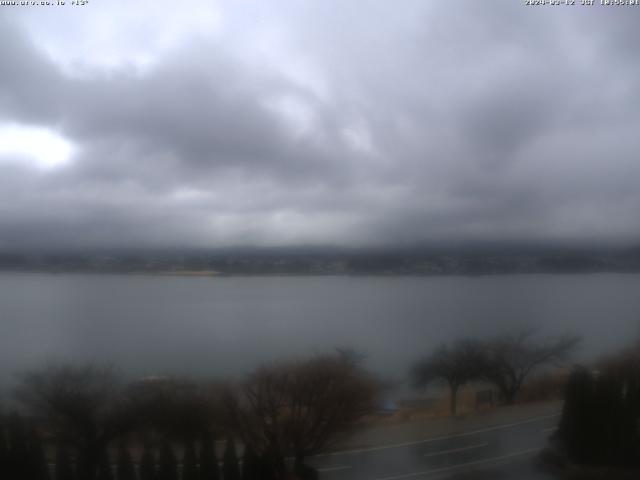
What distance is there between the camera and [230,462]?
2176mm

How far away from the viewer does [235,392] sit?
2191 mm

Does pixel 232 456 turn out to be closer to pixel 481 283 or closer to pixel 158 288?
pixel 158 288

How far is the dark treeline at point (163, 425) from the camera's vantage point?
211cm

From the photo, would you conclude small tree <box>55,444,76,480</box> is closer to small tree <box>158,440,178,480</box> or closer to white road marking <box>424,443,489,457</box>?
small tree <box>158,440,178,480</box>

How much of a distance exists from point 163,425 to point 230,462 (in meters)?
0.31

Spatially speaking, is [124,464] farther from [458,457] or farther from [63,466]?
[458,457]

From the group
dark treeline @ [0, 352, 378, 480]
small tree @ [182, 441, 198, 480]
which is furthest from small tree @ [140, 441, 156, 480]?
small tree @ [182, 441, 198, 480]

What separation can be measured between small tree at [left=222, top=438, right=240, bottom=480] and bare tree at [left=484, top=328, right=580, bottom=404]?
117cm

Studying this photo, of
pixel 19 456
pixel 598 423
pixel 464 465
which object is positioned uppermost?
pixel 19 456

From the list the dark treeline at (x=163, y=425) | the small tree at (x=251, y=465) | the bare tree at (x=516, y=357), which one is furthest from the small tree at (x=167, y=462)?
the bare tree at (x=516, y=357)

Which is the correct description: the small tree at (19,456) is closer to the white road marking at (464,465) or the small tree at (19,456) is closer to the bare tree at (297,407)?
the bare tree at (297,407)

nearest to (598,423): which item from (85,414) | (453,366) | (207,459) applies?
(453,366)

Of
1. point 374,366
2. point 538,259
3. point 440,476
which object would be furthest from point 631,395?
point 374,366

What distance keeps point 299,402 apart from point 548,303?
1.32m
